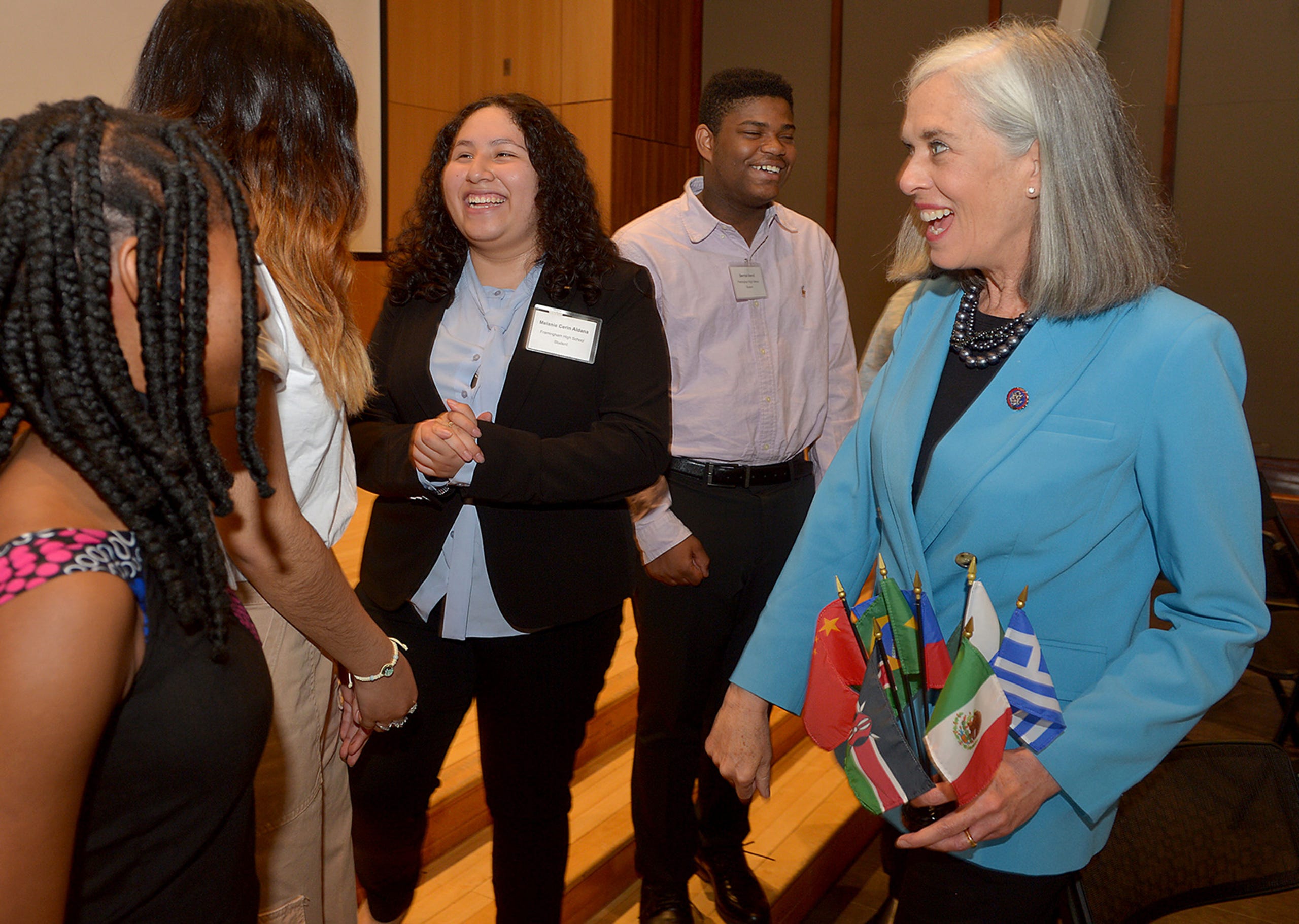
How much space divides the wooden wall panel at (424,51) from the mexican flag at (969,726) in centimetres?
663

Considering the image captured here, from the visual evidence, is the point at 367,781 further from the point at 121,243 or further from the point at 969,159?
the point at 969,159

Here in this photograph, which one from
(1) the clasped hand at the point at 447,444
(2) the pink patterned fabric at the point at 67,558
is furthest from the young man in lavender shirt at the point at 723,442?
(2) the pink patterned fabric at the point at 67,558

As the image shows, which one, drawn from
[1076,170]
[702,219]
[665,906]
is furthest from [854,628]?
[702,219]

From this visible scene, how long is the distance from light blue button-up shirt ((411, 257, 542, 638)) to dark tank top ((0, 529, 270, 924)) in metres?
0.83

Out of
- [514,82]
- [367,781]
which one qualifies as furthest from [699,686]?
[514,82]

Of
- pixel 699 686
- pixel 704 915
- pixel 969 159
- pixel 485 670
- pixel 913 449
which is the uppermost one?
pixel 969 159

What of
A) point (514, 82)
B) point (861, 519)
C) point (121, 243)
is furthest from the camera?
point (514, 82)

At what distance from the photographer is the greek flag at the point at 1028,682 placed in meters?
1.19

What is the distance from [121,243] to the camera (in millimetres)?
804

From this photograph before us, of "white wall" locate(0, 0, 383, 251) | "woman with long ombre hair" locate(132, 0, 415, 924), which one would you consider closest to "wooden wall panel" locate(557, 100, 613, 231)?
"white wall" locate(0, 0, 383, 251)

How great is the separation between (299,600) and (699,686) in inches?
52.6

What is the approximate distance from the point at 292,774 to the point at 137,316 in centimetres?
76

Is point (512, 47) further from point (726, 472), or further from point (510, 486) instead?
point (510, 486)

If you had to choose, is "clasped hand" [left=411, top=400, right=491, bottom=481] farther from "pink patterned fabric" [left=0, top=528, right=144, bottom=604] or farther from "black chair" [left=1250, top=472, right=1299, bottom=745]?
"black chair" [left=1250, top=472, right=1299, bottom=745]
